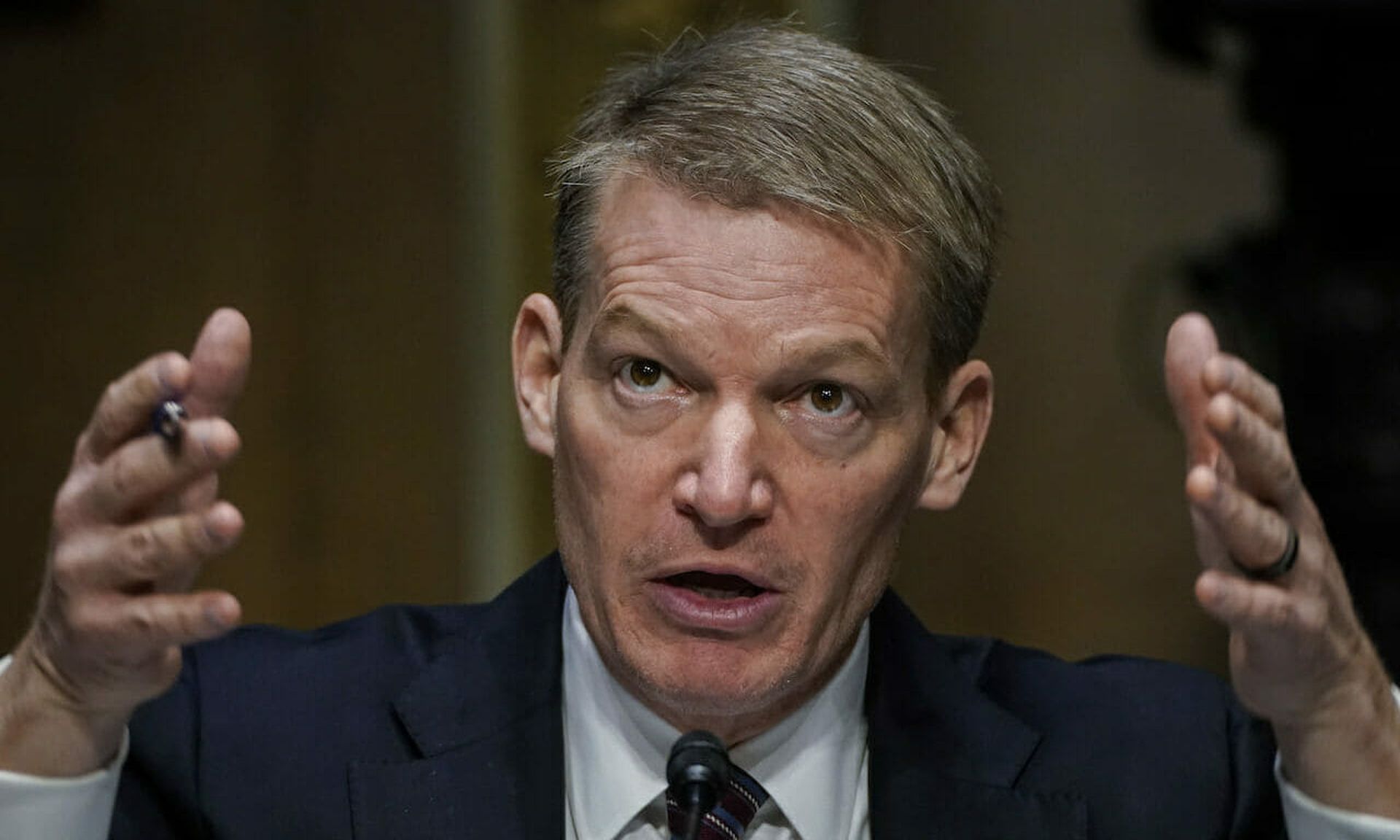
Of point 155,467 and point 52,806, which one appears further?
point 52,806

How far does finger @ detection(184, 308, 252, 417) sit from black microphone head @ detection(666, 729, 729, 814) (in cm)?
61

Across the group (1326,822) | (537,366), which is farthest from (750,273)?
(1326,822)

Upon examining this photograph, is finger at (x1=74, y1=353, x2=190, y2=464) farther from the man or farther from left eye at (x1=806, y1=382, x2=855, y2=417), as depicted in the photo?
left eye at (x1=806, y1=382, x2=855, y2=417)

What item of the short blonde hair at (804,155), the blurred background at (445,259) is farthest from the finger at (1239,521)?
the blurred background at (445,259)

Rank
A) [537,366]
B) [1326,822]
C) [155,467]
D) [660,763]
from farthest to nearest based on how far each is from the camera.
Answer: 1. [537,366]
2. [660,763]
3. [1326,822]
4. [155,467]

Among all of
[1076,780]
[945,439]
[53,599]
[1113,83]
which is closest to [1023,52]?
[1113,83]

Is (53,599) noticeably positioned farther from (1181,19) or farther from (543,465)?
(1181,19)

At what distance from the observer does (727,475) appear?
2252 millimetres

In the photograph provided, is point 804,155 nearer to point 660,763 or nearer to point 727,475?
point 727,475

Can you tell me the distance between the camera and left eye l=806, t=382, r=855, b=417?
239cm

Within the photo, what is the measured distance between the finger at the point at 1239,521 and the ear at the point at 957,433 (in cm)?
71

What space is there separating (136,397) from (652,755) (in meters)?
0.91

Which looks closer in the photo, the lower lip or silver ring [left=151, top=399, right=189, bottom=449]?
silver ring [left=151, top=399, right=189, bottom=449]

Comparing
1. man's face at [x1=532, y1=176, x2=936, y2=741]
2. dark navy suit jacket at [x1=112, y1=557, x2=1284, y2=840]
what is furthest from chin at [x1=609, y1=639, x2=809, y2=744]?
dark navy suit jacket at [x1=112, y1=557, x2=1284, y2=840]
